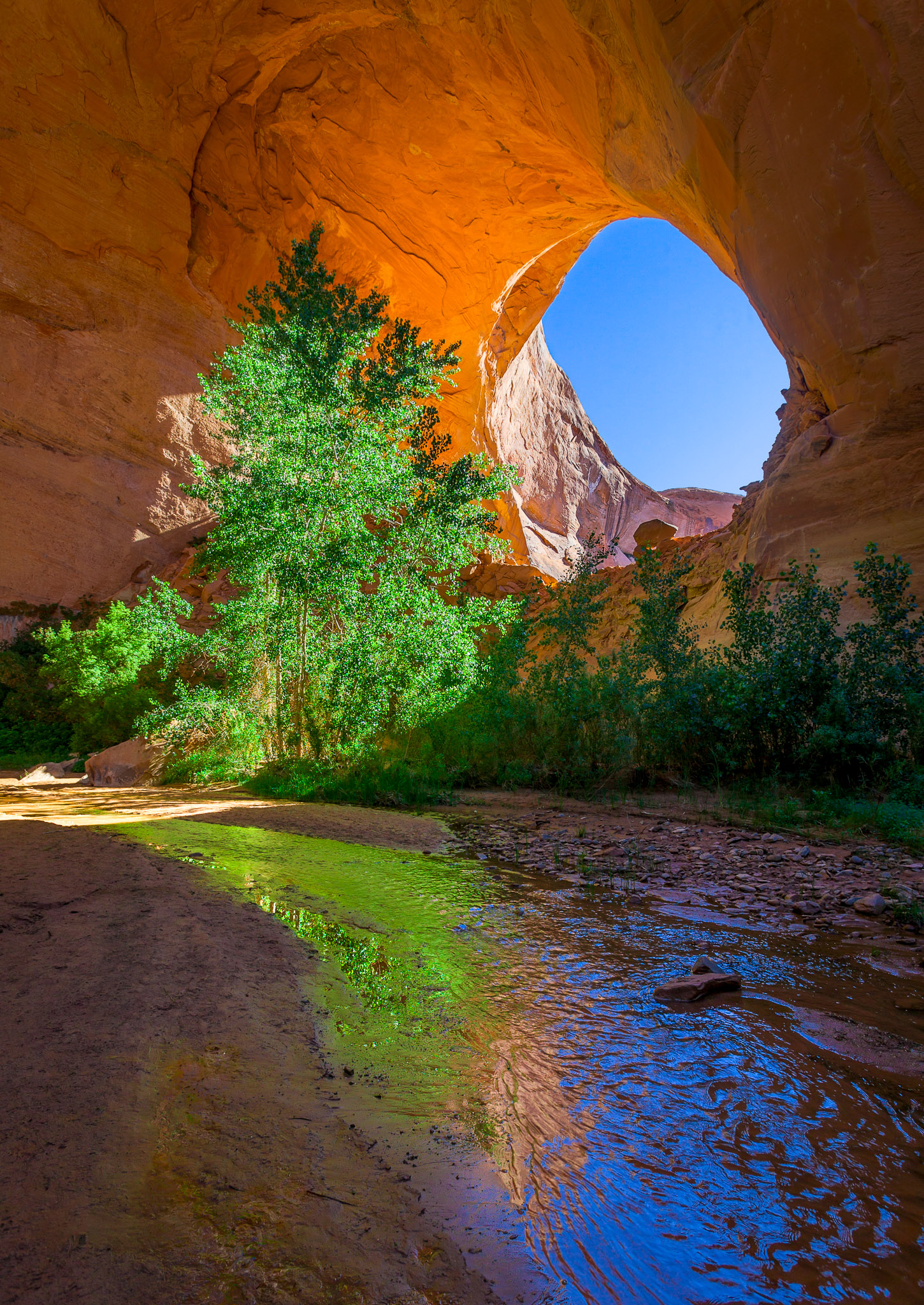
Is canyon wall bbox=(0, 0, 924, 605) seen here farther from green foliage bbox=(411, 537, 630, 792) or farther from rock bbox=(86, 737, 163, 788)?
rock bbox=(86, 737, 163, 788)

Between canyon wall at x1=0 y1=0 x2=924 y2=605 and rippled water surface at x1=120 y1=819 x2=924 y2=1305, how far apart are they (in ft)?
31.9

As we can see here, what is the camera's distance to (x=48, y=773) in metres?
12.2

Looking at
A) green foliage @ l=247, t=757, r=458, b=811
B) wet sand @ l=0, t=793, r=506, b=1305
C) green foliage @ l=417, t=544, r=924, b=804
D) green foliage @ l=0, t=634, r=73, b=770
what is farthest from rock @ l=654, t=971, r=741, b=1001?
green foliage @ l=0, t=634, r=73, b=770

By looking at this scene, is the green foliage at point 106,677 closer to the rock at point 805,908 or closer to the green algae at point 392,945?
the green algae at point 392,945

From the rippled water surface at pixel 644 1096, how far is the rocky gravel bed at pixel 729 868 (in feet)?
1.78

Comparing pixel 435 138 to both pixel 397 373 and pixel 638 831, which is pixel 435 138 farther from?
pixel 638 831

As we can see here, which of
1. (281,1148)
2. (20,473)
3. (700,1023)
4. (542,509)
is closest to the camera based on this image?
(281,1148)

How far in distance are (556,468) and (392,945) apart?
1350 inches

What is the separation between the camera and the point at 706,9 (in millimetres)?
10562

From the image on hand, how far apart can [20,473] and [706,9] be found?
766 inches

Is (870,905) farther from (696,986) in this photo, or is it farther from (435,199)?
(435,199)

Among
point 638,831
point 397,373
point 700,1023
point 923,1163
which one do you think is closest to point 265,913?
point 700,1023

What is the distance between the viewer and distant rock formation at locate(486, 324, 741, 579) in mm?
30797

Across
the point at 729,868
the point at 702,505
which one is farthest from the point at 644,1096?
the point at 702,505
